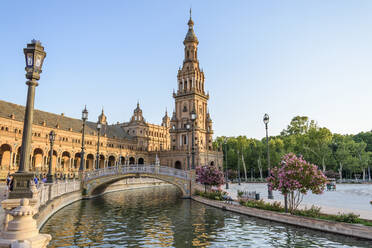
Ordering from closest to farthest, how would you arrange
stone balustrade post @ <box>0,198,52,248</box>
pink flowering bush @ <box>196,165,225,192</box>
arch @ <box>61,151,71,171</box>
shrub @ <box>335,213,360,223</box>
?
stone balustrade post @ <box>0,198,52,248</box> < shrub @ <box>335,213,360,223</box> < pink flowering bush @ <box>196,165,225,192</box> < arch @ <box>61,151,71,171</box>

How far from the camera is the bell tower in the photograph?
8169 centimetres

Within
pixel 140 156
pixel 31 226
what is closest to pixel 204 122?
pixel 140 156

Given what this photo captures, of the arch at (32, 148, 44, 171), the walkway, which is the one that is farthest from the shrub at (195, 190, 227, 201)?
the arch at (32, 148, 44, 171)

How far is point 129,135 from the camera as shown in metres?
99.2

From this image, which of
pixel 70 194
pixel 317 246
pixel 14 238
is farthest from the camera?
pixel 70 194

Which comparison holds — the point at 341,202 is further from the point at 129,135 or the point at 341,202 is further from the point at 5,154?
the point at 129,135

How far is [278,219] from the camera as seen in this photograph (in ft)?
57.2

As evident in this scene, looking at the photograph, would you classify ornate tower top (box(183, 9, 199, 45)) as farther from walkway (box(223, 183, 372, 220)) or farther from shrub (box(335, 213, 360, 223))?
shrub (box(335, 213, 360, 223))

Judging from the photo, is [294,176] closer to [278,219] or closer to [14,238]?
[278,219]

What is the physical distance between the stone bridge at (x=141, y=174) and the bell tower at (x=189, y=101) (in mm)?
44711

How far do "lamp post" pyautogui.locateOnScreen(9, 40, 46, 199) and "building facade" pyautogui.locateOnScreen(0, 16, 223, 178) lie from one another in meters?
49.0

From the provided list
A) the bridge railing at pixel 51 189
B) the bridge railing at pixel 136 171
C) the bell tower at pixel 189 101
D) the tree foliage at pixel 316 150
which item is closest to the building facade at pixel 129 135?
the bell tower at pixel 189 101

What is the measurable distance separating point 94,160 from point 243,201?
59.5 metres

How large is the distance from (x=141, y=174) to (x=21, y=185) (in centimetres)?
2580
